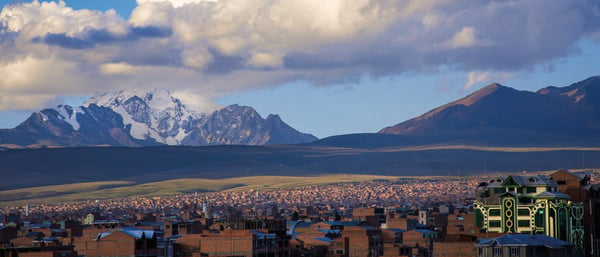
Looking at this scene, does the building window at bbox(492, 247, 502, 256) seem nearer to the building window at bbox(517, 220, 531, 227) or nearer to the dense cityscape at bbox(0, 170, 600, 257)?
the dense cityscape at bbox(0, 170, 600, 257)

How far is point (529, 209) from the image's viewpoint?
142125 millimetres

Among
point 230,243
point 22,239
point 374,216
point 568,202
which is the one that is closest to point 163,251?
point 230,243

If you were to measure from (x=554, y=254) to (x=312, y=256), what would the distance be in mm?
36552

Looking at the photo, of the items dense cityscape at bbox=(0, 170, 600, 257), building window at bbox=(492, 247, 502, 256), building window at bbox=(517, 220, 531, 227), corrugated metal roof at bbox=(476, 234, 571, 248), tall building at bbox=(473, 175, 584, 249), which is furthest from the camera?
building window at bbox=(517, 220, 531, 227)

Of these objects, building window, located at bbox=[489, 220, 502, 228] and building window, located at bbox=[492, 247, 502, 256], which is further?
building window, located at bbox=[489, 220, 502, 228]

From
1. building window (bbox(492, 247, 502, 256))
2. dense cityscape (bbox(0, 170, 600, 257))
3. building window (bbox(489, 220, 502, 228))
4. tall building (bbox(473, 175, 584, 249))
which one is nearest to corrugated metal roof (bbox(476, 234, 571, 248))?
dense cityscape (bbox(0, 170, 600, 257))

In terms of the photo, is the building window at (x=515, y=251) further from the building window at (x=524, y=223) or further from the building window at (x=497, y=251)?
the building window at (x=524, y=223)

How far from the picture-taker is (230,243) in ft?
419

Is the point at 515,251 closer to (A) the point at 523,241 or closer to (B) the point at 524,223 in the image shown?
(A) the point at 523,241

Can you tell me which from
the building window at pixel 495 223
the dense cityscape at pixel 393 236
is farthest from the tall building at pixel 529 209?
the dense cityscape at pixel 393 236

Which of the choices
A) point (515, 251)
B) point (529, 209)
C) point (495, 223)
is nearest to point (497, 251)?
point (515, 251)

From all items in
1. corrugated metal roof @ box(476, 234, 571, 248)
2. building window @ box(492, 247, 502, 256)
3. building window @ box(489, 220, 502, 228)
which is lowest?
building window @ box(492, 247, 502, 256)

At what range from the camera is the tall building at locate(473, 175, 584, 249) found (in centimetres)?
14018

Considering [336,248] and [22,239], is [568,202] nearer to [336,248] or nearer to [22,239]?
[336,248]
